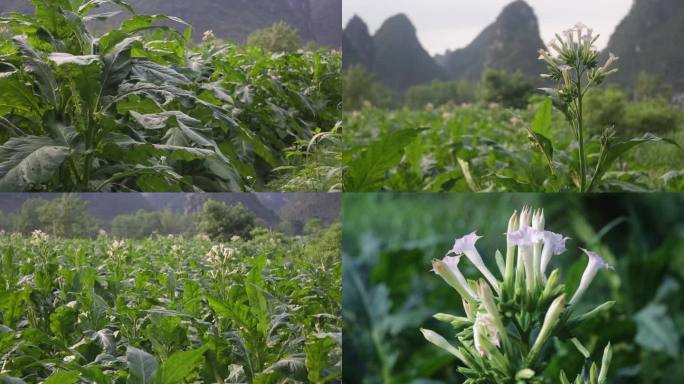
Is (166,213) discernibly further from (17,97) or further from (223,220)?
(17,97)

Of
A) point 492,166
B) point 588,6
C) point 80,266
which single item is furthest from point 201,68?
point 588,6

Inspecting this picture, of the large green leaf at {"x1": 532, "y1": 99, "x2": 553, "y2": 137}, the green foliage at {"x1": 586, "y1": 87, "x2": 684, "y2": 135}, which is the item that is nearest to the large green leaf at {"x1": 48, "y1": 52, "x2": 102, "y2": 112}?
the large green leaf at {"x1": 532, "y1": 99, "x2": 553, "y2": 137}

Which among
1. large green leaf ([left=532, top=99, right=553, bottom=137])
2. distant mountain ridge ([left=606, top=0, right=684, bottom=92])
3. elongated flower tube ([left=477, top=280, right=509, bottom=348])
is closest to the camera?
elongated flower tube ([left=477, top=280, right=509, bottom=348])

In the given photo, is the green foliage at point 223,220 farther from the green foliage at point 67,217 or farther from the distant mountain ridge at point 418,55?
the distant mountain ridge at point 418,55

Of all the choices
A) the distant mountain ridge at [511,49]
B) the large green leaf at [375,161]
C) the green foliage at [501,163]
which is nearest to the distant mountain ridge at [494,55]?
the distant mountain ridge at [511,49]

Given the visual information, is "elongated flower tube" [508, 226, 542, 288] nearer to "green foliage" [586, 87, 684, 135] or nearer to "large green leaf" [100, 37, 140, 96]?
"large green leaf" [100, 37, 140, 96]

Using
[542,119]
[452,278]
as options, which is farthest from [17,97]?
[542,119]

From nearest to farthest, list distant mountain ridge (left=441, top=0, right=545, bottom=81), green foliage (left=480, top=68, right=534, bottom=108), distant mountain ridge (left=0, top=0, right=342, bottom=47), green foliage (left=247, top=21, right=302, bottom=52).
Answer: distant mountain ridge (left=0, top=0, right=342, bottom=47) → green foliage (left=247, top=21, right=302, bottom=52) → green foliage (left=480, top=68, right=534, bottom=108) → distant mountain ridge (left=441, top=0, right=545, bottom=81)
